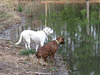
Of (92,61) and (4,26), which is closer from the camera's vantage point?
(92,61)

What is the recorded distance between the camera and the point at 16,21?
18859 millimetres

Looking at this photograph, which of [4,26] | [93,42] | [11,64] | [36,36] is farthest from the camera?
[4,26]

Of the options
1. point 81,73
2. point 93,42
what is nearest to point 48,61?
point 81,73

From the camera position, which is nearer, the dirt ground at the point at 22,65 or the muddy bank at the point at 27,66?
the dirt ground at the point at 22,65

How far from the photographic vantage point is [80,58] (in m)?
9.05

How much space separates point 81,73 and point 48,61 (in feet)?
4.61

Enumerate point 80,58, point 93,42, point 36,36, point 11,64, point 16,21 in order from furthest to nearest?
1. point 16,21
2. point 93,42
3. point 80,58
4. point 36,36
5. point 11,64

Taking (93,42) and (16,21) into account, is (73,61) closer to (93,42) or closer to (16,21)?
(93,42)

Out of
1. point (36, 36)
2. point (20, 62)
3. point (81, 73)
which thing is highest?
point (36, 36)

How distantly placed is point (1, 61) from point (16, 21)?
41.1ft

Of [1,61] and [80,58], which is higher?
[1,61]

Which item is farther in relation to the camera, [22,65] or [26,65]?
[26,65]

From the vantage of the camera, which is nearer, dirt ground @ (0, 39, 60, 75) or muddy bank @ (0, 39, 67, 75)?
dirt ground @ (0, 39, 60, 75)

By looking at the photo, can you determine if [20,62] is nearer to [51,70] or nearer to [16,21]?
[51,70]
